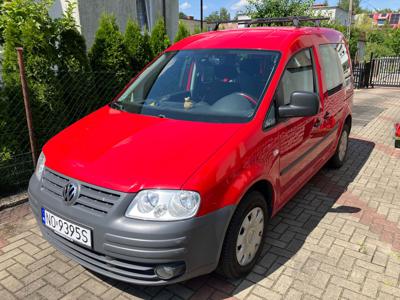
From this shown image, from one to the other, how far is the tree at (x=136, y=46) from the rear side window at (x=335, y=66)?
3.41 m

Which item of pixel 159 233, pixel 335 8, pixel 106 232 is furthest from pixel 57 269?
pixel 335 8

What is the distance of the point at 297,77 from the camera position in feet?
11.3

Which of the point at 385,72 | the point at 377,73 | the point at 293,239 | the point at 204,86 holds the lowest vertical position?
the point at 385,72

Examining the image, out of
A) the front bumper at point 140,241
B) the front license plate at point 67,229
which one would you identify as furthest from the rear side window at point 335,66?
the front license plate at point 67,229

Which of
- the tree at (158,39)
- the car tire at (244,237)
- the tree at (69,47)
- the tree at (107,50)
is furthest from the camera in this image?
the tree at (158,39)

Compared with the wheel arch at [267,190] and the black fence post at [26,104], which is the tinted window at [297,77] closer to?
the wheel arch at [267,190]

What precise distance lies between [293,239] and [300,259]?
341 millimetres

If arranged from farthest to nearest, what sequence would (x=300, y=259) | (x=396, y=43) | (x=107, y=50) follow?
(x=396, y=43), (x=107, y=50), (x=300, y=259)

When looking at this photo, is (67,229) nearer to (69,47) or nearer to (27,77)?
(27,77)

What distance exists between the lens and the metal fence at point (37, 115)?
14.2 ft

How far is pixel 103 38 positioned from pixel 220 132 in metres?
3.97

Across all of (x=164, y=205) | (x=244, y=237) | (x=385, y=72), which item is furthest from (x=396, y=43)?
(x=164, y=205)

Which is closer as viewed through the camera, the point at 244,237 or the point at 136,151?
the point at 136,151

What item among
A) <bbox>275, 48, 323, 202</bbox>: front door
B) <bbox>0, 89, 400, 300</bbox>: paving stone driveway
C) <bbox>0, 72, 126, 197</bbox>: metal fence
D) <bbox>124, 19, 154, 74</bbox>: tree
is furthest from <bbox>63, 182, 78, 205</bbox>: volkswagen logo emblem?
<bbox>124, 19, 154, 74</bbox>: tree
